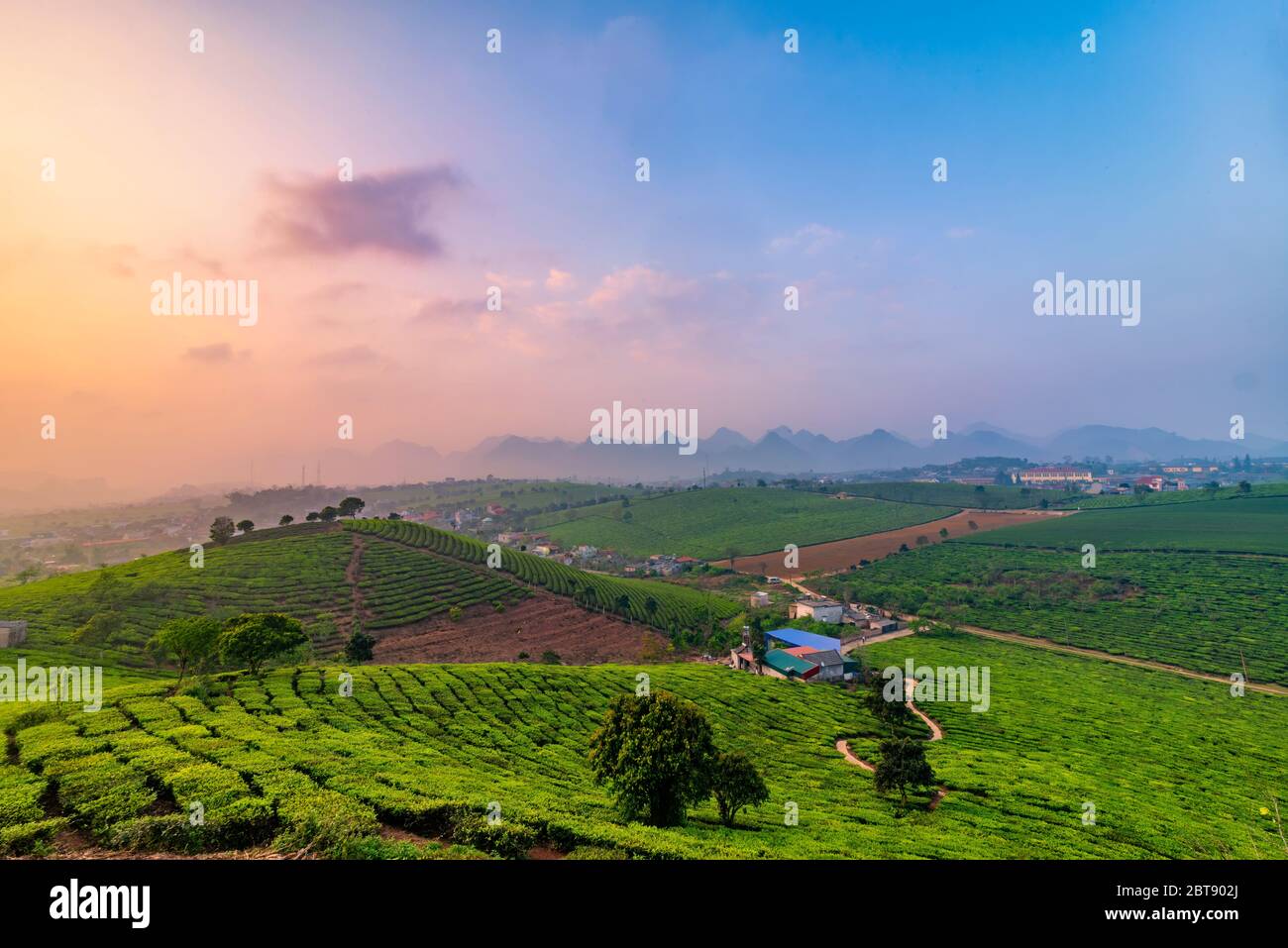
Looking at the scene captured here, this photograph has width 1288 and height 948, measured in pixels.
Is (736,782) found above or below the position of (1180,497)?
below

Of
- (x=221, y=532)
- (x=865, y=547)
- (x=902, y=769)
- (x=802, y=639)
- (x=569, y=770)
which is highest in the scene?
(x=221, y=532)

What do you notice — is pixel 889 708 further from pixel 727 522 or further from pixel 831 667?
pixel 727 522

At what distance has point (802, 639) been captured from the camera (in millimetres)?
60812

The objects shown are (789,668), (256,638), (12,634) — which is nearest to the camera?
(256,638)

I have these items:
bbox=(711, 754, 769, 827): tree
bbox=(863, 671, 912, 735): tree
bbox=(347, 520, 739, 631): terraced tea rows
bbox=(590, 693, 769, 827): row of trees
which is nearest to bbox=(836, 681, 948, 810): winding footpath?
bbox=(863, 671, 912, 735): tree

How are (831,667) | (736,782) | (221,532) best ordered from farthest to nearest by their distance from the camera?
1. (221,532)
2. (831,667)
3. (736,782)

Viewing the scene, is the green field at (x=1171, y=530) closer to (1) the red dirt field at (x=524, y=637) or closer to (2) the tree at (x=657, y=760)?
(1) the red dirt field at (x=524, y=637)

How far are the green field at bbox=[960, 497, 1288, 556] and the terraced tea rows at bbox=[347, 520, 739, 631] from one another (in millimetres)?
70752

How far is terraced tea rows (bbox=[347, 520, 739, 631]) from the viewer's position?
74.4 m

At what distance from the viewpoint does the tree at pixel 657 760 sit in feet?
52.9

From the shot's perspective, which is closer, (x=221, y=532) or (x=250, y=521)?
(x=221, y=532)

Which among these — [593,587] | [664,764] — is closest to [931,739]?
[664,764]

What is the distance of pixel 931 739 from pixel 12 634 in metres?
67.4

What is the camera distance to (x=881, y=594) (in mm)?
84000
